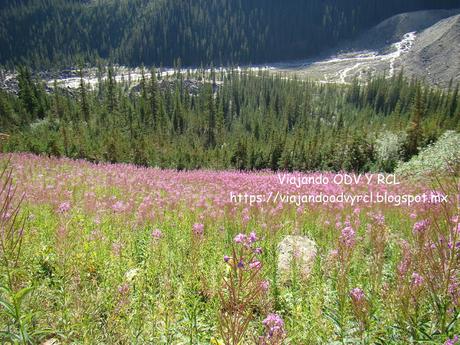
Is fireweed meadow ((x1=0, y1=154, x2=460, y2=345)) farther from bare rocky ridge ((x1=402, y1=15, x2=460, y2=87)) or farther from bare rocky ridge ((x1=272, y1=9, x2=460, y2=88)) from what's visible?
bare rocky ridge ((x1=402, y1=15, x2=460, y2=87))

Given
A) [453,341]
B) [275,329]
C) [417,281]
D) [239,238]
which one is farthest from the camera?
[417,281]

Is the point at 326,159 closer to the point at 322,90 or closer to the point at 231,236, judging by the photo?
the point at 231,236

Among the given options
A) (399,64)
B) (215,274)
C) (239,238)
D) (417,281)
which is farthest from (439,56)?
(239,238)

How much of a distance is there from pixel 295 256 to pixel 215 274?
1.45m

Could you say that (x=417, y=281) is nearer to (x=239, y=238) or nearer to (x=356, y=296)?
(x=356, y=296)

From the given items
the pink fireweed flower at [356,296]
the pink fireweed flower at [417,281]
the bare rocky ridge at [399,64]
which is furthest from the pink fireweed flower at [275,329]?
the bare rocky ridge at [399,64]

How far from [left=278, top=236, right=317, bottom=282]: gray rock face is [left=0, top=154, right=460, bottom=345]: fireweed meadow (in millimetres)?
96

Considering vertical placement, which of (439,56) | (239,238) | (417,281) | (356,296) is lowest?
(439,56)

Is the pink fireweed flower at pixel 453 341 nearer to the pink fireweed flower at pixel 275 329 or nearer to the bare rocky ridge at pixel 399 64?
the pink fireweed flower at pixel 275 329

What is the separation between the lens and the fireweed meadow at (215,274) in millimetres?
2508

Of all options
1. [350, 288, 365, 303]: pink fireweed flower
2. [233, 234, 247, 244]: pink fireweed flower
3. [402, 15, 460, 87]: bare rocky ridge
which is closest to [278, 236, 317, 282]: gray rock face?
[350, 288, 365, 303]: pink fireweed flower

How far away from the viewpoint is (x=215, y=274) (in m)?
4.68

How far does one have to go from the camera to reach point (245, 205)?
26.0 feet

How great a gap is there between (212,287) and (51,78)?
205031 mm
